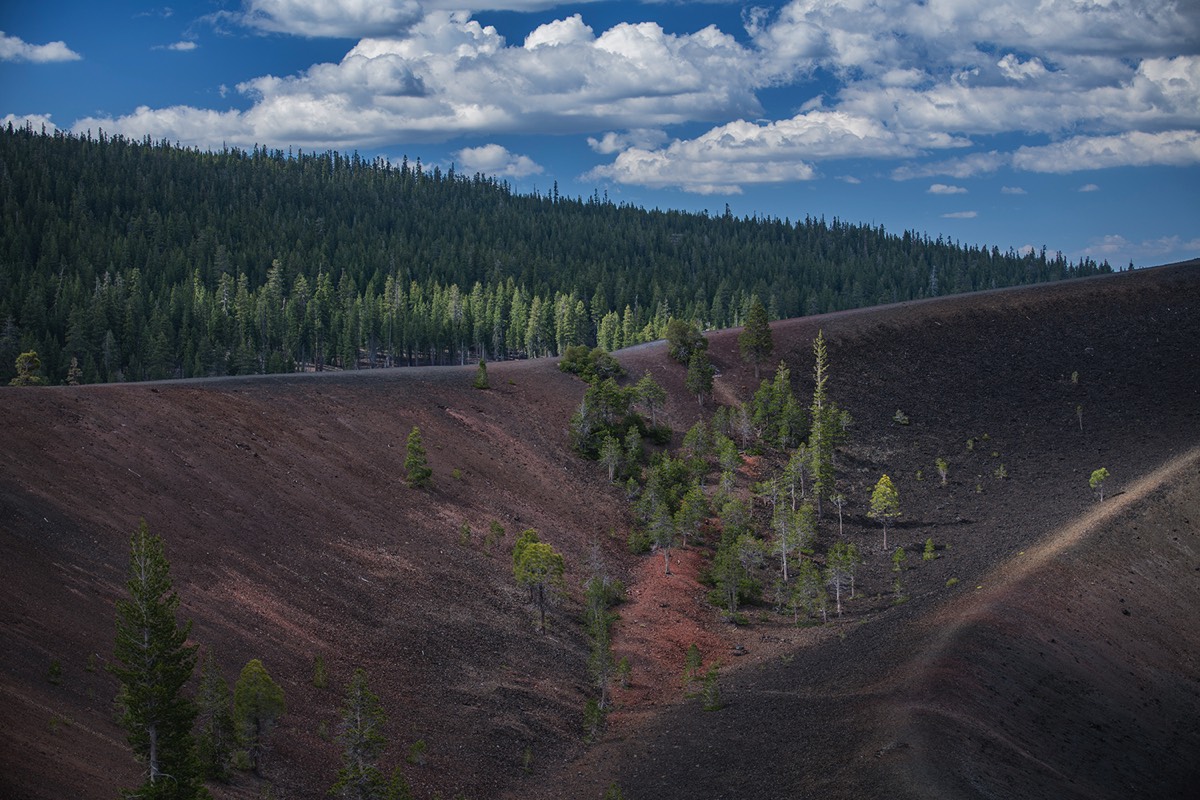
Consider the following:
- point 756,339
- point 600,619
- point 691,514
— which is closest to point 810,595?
point 691,514

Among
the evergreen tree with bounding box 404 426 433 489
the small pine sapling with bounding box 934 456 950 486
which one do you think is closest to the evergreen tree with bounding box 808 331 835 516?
the small pine sapling with bounding box 934 456 950 486

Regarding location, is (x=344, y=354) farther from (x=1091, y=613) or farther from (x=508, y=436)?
(x=1091, y=613)

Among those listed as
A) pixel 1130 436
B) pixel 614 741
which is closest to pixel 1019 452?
pixel 1130 436

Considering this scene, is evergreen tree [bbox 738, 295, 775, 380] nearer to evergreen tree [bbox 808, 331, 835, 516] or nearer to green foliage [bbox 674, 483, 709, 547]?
evergreen tree [bbox 808, 331, 835, 516]

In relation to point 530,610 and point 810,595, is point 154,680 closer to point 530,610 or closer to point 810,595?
point 530,610

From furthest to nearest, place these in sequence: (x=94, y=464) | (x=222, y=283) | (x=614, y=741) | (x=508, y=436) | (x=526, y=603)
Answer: (x=222, y=283), (x=508, y=436), (x=526, y=603), (x=94, y=464), (x=614, y=741)

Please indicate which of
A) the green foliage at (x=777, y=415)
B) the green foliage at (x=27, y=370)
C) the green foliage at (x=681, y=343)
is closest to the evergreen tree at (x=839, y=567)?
the green foliage at (x=777, y=415)

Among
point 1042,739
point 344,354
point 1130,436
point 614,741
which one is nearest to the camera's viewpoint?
point 1042,739
